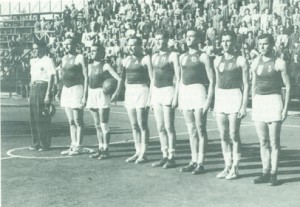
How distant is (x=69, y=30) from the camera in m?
34.2

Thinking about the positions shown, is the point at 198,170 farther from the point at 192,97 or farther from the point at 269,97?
the point at 269,97

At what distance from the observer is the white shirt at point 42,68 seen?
37.6 feet

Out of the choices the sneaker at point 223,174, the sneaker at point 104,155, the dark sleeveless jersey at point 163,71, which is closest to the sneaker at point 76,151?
the sneaker at point 104,155

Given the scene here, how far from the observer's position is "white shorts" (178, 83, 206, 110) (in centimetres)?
887

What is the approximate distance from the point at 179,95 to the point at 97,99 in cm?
206

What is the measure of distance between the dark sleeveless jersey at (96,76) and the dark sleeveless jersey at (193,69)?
7.10 feet

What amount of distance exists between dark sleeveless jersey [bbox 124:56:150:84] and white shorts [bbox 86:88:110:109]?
0.76 meters

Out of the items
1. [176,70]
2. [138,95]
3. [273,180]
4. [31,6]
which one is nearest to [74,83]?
[138,95]

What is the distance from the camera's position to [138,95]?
9.91 m

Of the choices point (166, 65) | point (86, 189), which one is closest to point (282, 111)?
point (166, 65)

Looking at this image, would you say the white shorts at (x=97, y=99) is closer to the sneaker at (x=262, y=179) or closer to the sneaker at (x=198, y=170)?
the sneaker at (x=198, y=170)

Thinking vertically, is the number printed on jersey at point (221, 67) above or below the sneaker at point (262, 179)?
above

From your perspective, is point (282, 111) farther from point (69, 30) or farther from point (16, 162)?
point (69, 30)

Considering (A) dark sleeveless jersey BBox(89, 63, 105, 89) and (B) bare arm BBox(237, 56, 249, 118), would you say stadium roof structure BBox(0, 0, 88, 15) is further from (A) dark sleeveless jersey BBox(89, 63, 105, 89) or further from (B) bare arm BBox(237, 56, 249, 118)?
(B) bare arm BBox(237, 56, 249, 118)
